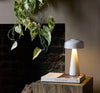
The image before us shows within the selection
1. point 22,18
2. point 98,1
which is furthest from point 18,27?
point 98,1

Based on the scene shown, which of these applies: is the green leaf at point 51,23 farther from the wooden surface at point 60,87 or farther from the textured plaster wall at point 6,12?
the wooden surface at point 60,87

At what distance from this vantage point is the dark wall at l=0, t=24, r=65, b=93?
2.97 meters

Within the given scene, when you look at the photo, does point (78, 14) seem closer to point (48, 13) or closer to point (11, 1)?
point (48, 13)

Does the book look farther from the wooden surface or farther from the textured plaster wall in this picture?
the textured plaster wall

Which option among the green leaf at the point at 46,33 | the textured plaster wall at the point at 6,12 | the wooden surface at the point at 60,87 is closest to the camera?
→ the wooden surface at the point at 60,87

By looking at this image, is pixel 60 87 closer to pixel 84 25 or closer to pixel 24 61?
pixel 84 25

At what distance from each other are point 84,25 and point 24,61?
0.82 metres

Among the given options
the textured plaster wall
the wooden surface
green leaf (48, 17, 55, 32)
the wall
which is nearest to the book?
the wooden surface

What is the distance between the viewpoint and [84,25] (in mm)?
2768

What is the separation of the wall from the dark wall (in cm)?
16

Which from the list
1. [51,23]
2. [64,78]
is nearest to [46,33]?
[51,23]

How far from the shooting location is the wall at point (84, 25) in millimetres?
2742

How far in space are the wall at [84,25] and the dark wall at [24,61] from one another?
16 cm

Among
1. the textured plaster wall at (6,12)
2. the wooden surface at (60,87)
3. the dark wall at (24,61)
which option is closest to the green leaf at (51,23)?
the dark wall at (24,61)
